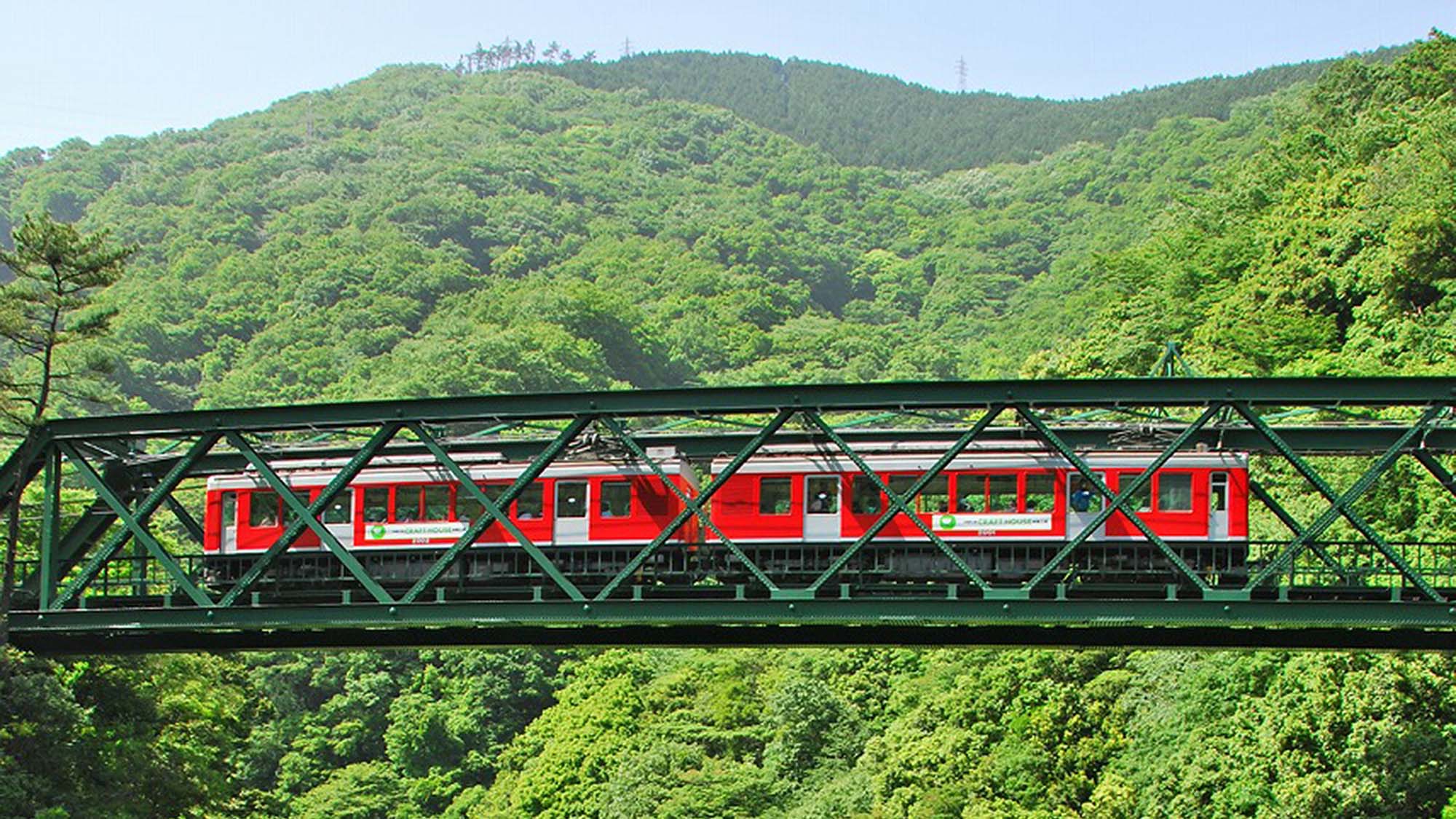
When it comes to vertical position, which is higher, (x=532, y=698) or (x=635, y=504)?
(x=635, y=504)

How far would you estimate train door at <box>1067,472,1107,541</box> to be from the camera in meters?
31.8

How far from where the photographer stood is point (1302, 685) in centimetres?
4081

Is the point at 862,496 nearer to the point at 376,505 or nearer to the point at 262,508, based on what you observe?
the point at 376,505

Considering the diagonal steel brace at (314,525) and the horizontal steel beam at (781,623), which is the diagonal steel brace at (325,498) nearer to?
the diagonal steel brace at (314,525)

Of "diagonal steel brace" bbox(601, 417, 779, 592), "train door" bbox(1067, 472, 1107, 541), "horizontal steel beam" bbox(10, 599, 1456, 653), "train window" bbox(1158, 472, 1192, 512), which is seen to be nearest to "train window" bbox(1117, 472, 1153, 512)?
"train window" bbox(1158, 472, 1192, 512)

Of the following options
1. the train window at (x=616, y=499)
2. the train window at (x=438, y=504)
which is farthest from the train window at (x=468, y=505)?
the train window at (x=616, y=499)

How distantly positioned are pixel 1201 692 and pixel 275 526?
22447 millimetres

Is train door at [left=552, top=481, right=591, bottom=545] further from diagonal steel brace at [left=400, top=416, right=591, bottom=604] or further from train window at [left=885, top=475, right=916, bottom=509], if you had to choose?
train window at [left=885, top=475, right=916, bottom=509]

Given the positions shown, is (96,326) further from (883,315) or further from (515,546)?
(883,315)

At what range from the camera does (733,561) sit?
34.3 metres

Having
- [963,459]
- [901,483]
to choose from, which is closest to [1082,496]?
[963,459]

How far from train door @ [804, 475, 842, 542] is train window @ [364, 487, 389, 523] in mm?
7914

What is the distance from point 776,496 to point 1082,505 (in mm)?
5294

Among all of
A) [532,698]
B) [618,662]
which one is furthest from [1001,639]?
[532,698]
